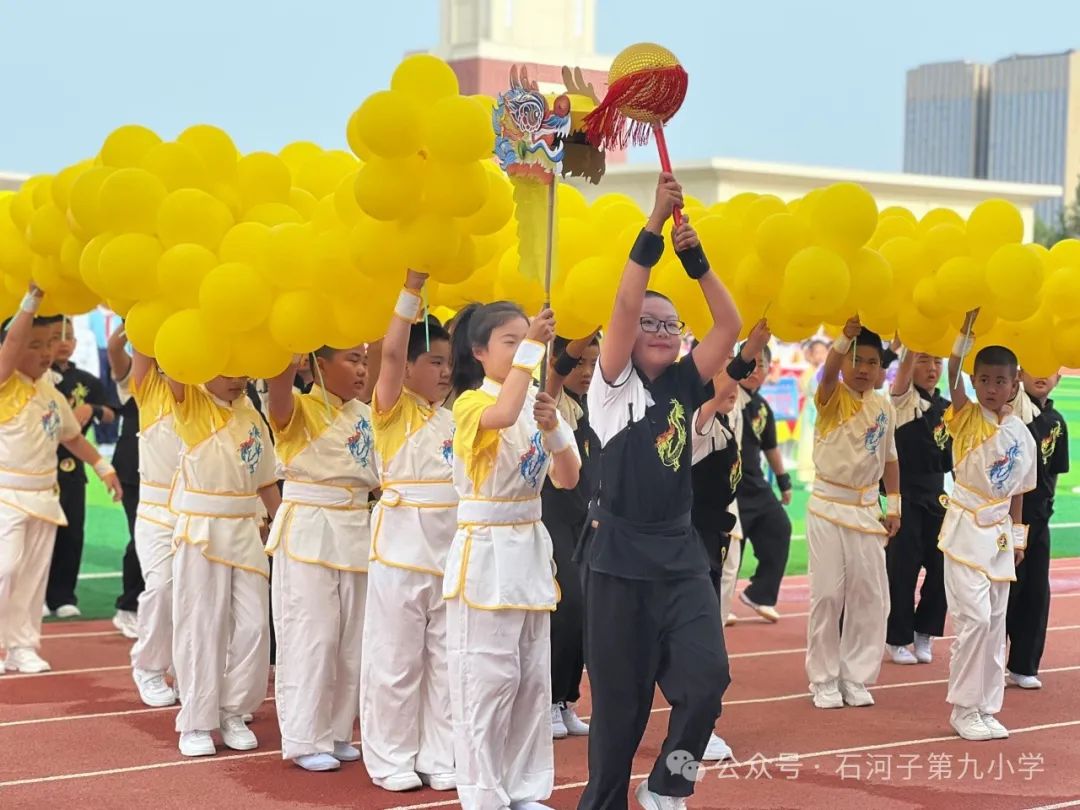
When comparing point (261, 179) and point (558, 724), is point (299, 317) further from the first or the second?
point (558, 724)

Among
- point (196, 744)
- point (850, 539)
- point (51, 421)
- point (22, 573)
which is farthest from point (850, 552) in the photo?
point (22, 573)

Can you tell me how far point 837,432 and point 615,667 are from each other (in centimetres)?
323

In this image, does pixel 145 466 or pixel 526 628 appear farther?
pixel 145 466

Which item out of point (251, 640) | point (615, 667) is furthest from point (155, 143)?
point (615, 667)

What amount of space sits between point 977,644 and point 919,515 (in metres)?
2.47

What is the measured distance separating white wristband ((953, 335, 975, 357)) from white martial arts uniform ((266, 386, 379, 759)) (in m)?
2.53

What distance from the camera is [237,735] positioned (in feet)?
22.4

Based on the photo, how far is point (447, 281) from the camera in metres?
5.89

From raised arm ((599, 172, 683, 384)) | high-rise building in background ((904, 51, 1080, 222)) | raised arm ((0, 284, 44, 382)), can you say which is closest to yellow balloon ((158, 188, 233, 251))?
raised arm ((0, 284, 44, 382))

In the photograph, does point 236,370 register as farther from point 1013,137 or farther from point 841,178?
point 1013,137

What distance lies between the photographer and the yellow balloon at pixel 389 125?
5434 millimetres

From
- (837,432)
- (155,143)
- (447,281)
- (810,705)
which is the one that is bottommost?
(810,705)

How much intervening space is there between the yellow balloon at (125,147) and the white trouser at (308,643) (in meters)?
1.63

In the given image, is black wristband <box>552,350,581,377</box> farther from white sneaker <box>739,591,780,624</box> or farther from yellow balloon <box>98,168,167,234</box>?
white sneaker <box>739,591,780,624</box>
